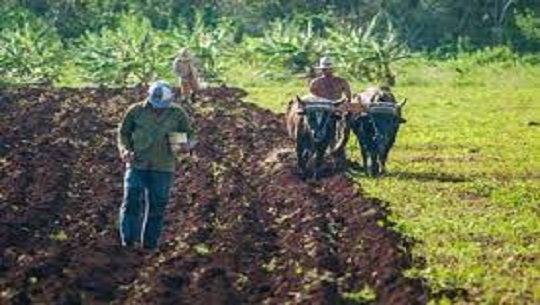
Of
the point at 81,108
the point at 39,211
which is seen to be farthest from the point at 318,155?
the point at 81,108

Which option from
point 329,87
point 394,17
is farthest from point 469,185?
point 394,17

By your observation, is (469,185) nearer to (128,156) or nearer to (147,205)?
(147,205)

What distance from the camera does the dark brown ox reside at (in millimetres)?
16391

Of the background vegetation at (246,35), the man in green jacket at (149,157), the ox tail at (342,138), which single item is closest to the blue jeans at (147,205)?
the man in green jacket at (149,157)

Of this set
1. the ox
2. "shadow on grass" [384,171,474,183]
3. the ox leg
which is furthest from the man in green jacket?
"shadow on grass" [384,171,474,183]

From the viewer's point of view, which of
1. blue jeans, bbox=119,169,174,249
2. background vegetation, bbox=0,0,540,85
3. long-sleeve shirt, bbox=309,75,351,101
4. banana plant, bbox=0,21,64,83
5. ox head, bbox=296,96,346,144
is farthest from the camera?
background vegetation, bbox=0,0,540,85

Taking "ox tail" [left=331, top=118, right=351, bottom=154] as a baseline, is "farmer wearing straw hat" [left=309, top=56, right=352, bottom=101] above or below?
above

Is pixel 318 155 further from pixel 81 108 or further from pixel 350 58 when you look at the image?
pixel 350 58

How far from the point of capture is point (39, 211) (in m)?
13.2

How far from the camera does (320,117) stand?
16438mm

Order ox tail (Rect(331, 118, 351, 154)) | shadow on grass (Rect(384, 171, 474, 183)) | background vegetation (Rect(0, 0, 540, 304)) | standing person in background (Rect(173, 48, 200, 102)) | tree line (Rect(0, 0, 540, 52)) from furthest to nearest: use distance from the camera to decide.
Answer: tree line (Rect(0, 0, 540, 52)) < standing person in background (Rect(173, 48, 200, 102)) < ox tail (Rect(331, 118, 351, 154)) < shadow on grass (Rect(384, 171, 474, 183)) < background vegetation (Rect(0, 0, 540, 304))

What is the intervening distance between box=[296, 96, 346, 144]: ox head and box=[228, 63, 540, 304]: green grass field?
705 mm

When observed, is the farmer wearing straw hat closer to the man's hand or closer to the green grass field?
the green grass field

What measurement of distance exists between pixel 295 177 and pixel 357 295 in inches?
251
